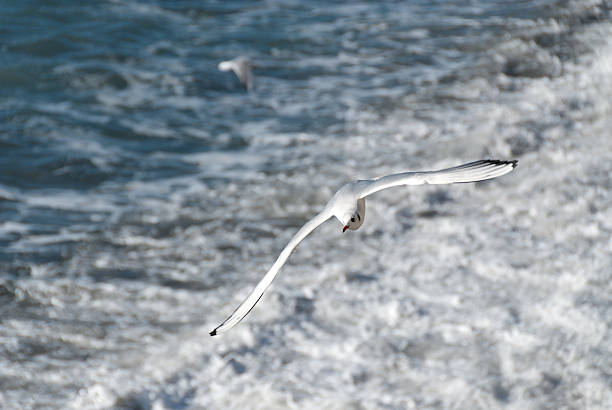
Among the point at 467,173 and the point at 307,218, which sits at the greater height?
the point at 467,173

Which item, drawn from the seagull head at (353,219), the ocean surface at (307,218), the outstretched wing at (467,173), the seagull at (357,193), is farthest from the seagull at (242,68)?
the outstretched wing at (467,173)

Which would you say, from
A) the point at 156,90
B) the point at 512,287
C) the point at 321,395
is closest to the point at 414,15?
the point at 156,90

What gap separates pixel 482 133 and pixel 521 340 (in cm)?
356

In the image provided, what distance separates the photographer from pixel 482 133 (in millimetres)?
7875

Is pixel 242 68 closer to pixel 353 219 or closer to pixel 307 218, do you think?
pixel 307 218

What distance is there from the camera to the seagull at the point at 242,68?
961cm

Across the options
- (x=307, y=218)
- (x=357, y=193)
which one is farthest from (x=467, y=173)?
(x=307, y=218)

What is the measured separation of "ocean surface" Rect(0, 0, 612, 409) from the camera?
4578 mm

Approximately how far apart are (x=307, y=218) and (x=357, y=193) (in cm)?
288

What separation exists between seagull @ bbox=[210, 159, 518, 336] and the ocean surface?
1279 mm

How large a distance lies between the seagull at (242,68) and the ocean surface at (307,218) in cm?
15

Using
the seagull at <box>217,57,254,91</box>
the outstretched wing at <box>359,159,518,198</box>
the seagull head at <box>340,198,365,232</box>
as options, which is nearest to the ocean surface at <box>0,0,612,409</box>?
the seagull at <box>217,57,254,91</box>

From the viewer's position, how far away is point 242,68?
9750mm

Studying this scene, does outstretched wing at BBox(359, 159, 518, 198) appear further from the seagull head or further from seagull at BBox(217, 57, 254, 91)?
seagull at BBox(217, 57, 254, 91)
